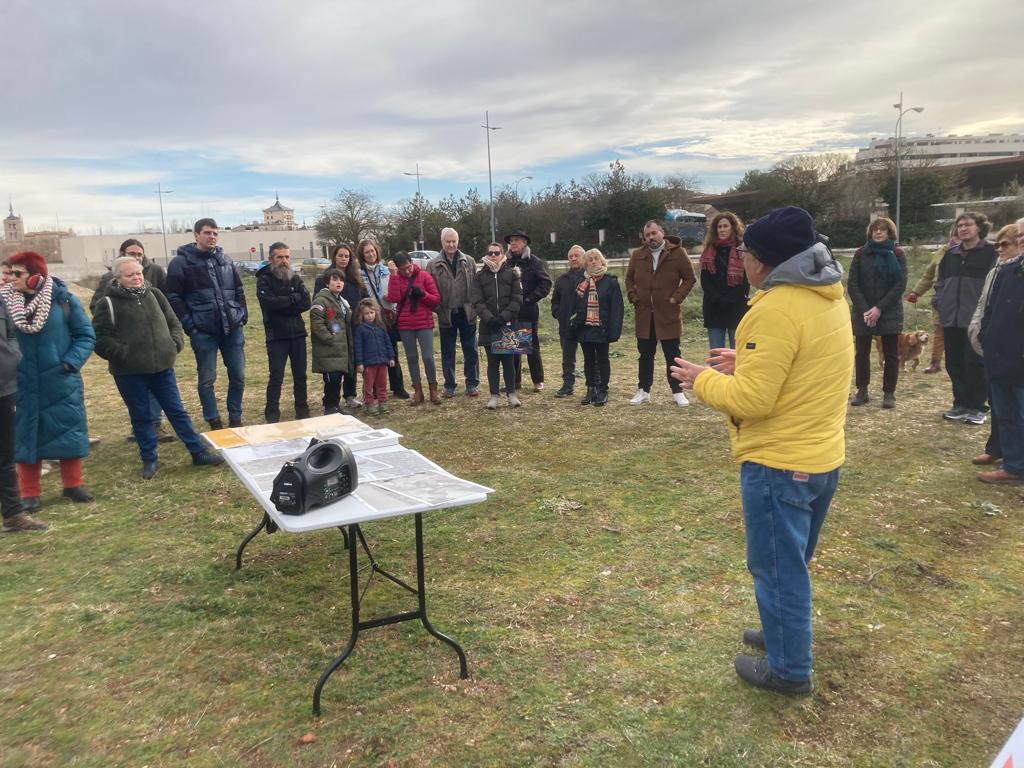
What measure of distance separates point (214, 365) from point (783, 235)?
5.74m

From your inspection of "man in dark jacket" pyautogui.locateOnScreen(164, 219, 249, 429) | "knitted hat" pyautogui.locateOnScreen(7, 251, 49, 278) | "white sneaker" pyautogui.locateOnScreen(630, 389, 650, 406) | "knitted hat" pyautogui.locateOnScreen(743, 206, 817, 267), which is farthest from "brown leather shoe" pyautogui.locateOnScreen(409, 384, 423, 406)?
"knitted hat" pyautogui.locateOnScreen(743, 206, 817, 267)

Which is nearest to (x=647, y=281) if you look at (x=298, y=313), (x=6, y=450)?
(x=298, y=313)

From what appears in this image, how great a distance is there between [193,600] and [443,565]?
52.2 inches

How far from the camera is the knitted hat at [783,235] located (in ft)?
7.94

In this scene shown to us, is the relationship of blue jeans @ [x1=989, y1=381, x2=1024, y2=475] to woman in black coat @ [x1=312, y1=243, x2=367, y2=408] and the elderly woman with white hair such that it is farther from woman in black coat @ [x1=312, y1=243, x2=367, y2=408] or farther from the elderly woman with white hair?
the elderly woman with white hair

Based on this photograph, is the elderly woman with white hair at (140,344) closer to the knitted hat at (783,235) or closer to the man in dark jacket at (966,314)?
the knitted hat at (783,235)

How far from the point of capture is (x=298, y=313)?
23.6 feet

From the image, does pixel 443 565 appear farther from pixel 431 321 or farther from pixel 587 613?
pixel 431 321

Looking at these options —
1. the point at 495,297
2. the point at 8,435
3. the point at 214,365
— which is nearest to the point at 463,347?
the point at 495,297

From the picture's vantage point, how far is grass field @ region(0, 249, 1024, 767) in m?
2.51

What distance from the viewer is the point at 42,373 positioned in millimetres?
4961

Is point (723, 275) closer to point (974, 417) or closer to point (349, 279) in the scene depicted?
point (974, 417)

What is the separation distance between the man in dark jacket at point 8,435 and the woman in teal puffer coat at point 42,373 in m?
0.22

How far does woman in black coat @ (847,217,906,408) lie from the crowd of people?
2cm
